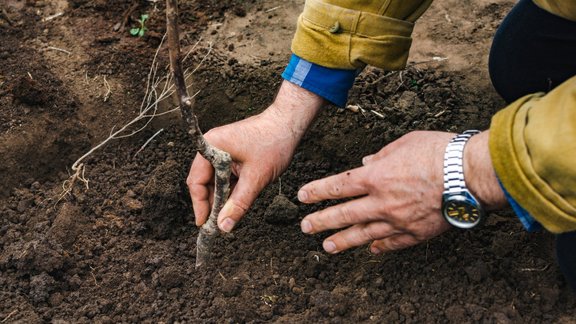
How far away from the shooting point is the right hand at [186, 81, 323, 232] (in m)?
1.94

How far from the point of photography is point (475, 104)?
109 inches

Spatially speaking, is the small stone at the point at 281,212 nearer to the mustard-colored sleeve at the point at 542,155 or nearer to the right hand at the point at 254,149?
the right hand at the point at 254,149

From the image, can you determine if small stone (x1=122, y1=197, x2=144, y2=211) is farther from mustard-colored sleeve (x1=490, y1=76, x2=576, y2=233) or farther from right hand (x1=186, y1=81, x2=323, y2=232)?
mustard-colored sleeve (x1=490, y1=76, x2=576, y2=233)

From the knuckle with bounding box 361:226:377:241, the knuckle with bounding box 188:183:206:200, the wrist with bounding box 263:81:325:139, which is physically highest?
the wrist with bounding box 263:81:325:139

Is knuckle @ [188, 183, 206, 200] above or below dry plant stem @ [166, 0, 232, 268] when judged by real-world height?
below

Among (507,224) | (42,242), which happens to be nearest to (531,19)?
(507,224)

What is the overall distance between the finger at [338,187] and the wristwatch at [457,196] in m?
0.24

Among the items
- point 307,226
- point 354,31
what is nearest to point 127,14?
point 354,31

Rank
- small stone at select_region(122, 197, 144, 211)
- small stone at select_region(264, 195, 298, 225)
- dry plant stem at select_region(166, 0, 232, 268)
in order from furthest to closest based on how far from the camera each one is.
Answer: small stone at select_region(122, 197, 144, 211) → small stone at select_region(264, 195, 298, 225) → dry plant stem at select_region(166, 0, 232, 268)

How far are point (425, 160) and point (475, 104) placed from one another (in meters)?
1.20

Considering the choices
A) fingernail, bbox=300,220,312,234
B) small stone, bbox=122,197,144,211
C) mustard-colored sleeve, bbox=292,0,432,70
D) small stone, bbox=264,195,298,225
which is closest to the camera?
fingernail, bbox=300,220,312,234

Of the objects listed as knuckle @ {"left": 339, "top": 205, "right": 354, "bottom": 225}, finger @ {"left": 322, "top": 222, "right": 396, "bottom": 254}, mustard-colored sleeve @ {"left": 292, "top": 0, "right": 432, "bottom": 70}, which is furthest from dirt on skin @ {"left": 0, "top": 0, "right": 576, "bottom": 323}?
mustard-colored sleeve @ {"left": 292, "top": 0, "right": 432, "bottom": 70}

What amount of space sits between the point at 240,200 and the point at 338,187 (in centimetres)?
31

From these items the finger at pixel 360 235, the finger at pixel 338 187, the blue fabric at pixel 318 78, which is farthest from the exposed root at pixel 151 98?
the finger at pixel 360 235
